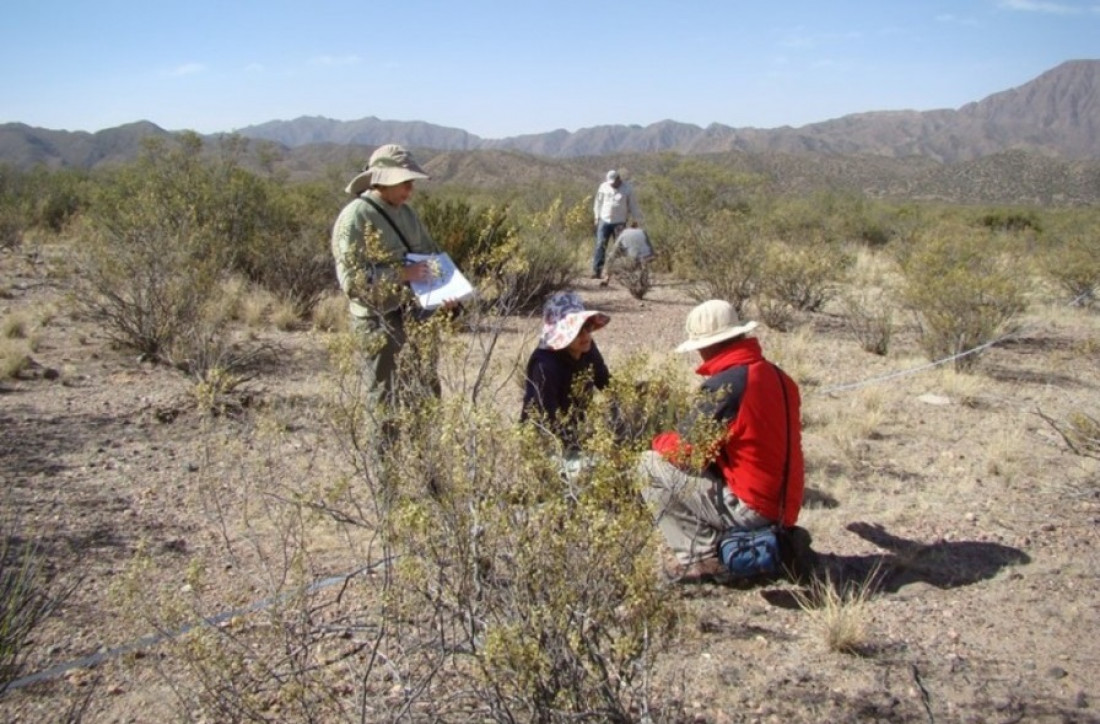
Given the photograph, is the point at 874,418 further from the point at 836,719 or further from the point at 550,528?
the point at 550,528

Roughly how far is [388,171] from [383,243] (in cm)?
35

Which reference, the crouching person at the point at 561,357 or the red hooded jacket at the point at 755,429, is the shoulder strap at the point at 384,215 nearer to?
the crouching person at the point at 561,357

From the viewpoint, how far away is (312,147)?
104 m

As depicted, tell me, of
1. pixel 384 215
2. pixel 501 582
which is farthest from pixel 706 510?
pixel 384 215

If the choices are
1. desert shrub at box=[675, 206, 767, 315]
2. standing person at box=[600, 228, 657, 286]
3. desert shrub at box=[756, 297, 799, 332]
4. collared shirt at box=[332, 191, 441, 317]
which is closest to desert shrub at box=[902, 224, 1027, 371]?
desert shrub at box=[756, 297, 799, 332]

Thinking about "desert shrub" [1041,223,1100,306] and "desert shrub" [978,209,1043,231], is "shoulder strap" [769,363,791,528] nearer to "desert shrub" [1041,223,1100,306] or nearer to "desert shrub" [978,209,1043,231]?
"desert shrub" [1041,223,1100,306]

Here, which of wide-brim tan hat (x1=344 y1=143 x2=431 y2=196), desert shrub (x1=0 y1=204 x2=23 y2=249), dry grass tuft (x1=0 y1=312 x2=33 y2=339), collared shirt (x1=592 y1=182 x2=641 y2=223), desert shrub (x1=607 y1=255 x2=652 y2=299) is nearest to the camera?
wide-brim tan hat (x1=344 y1=143 x2=431 y2=196)

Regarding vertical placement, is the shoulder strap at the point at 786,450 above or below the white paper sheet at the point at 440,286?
below

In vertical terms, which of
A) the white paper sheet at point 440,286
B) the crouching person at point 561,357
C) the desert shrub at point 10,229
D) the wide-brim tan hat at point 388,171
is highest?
the wide-brim tan hat at point 388,171

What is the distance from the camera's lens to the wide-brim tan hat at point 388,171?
151 inches

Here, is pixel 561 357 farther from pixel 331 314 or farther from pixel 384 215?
pixel 331 314

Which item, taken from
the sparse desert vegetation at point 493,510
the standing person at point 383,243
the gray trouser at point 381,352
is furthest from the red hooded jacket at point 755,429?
the gray trouser at point 381,352

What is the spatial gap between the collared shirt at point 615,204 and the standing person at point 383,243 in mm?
7330

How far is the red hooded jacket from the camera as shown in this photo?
10.6ft
